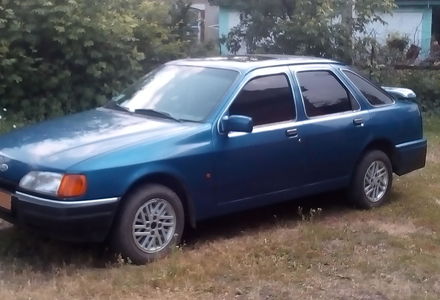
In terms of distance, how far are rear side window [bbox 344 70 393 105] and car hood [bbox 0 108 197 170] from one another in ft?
7.17

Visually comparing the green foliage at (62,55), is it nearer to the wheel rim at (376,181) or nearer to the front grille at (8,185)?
the wheel rim at (376,181)

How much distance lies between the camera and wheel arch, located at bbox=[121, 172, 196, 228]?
6395 millimetres

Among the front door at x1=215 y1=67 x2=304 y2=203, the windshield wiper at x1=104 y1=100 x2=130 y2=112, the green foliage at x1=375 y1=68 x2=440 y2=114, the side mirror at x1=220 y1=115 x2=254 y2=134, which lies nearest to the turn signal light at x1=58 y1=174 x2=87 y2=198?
the front door at x1=215 y1=67 x2=304 y2=203

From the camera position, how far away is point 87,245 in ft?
22.8

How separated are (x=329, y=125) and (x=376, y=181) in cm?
101

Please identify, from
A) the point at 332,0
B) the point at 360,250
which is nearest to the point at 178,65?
the point at 360,250

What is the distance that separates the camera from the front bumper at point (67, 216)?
6031 mm

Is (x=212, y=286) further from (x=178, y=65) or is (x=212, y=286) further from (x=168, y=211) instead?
(x=178, y=65)

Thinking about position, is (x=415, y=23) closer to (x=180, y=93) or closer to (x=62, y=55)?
(x=62, y=55)

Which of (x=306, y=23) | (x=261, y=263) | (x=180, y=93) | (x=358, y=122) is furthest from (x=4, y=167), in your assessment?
(x=306, y=23)

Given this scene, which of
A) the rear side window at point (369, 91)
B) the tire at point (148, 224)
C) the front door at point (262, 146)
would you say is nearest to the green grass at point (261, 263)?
the tire at point (148, 224)

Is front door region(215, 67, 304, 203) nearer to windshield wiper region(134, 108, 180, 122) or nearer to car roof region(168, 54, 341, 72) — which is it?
car roof region(168, 54, 341, 72)

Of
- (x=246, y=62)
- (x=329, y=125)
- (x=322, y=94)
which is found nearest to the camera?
(x=246, y=62)

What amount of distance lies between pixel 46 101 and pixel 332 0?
5.12 metres
